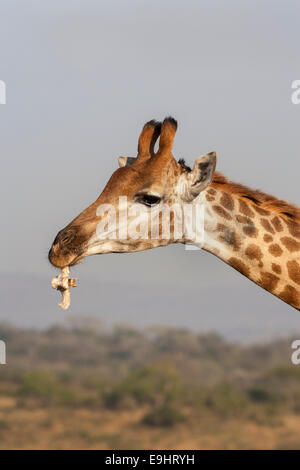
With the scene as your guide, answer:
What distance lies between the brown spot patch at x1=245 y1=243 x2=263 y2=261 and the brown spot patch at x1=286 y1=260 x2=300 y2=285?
1.26ft

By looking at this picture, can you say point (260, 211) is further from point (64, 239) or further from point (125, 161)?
point (64, 239)

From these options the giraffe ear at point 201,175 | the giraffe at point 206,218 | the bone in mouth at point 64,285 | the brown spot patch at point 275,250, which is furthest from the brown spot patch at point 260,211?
the bone in mouth at point 64,285

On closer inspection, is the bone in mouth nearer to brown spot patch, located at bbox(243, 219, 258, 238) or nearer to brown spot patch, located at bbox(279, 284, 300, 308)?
brown spot patch, located at bbox(243, 219, 258, 238)

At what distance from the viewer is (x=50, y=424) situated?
199 ft

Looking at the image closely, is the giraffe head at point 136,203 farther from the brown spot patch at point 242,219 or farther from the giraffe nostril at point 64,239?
the brown spot patch at point 242,219

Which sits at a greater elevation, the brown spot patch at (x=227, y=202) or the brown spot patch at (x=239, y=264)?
the brown spot patch at (x=227, y=202)

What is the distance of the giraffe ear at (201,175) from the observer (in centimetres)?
991

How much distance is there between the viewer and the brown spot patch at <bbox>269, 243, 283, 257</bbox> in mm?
10234

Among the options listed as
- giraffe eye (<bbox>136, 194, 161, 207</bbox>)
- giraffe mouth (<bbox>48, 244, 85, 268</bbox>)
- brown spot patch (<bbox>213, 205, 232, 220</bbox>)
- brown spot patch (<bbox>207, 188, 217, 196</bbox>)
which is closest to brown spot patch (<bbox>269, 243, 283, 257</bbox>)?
brown spot patch (<bbox>213, 205, 232, 220</bbox>)

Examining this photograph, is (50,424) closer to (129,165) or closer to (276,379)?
(276,379)

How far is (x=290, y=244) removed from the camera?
10.4 metres

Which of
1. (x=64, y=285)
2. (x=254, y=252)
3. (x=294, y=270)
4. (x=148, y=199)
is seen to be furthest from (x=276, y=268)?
(x=64, y=285)
